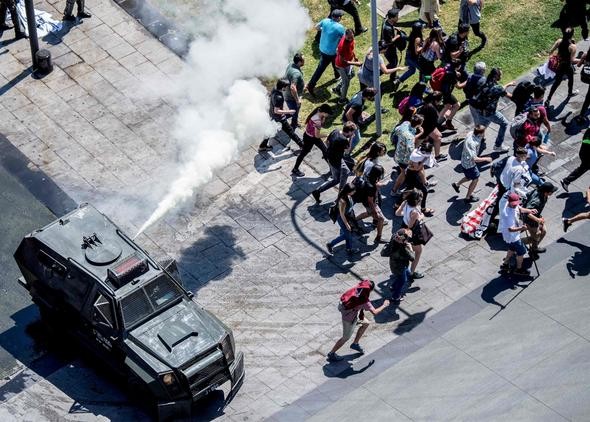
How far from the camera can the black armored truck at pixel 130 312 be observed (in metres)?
16.6

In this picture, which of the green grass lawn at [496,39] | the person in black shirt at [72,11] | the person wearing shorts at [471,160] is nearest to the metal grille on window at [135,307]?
the person wearing shorts at [471,160]

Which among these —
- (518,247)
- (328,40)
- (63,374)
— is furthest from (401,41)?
(63,374)

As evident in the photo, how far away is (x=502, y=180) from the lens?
64.3 ft

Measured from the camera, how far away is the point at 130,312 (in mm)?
16922

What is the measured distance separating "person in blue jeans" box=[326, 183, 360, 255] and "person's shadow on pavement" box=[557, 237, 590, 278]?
11.9 ft

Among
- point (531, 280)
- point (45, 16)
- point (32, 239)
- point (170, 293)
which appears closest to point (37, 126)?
point (45, 16)

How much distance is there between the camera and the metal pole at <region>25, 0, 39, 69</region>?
74.7ft

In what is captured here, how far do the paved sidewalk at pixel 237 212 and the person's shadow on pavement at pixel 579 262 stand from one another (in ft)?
1.57

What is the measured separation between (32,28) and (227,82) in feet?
13.1

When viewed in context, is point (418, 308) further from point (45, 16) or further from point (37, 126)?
point (45, 16)

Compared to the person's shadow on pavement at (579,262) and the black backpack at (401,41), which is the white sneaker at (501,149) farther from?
the black backpack at (401,41)

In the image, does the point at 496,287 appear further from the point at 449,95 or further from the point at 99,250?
the point at 99,250

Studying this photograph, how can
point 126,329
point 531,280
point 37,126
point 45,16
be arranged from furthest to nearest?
point 45,16 → point 37,126 → point 531,280 → point 126,329

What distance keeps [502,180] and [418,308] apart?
270 cm
